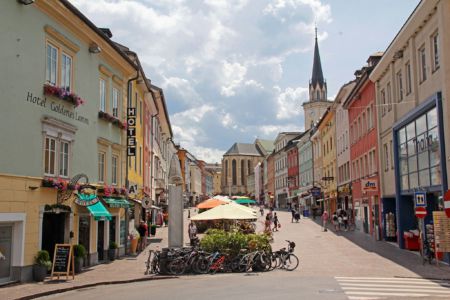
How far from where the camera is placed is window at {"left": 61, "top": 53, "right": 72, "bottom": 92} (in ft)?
60.1

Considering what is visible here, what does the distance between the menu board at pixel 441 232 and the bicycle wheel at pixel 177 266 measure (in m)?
9.35

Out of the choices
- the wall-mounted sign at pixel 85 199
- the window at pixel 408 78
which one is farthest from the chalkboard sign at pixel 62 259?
the window at pixel 408 78

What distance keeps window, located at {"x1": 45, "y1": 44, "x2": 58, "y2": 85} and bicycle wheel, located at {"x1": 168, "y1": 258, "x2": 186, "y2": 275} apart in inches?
286

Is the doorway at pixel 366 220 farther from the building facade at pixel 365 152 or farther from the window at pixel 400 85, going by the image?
the window at pixel 400 85

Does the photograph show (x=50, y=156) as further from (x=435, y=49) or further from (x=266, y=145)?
(x=266, y=145)

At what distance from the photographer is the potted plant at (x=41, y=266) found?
1594 centimetres

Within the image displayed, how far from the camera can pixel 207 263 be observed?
18406 millimetres

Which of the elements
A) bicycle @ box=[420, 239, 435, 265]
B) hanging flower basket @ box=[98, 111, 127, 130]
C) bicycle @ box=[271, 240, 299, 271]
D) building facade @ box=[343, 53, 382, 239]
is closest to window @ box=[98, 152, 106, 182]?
hanging flower basket @ box=[98, 111, 127, 130]

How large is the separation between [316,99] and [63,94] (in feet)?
312

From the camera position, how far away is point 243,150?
530 ft

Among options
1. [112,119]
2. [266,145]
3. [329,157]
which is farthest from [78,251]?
[266,145]

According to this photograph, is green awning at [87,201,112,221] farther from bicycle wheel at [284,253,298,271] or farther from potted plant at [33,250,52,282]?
bicycle wheel at [284,253,298,271]

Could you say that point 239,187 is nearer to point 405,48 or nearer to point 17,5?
point 405,48

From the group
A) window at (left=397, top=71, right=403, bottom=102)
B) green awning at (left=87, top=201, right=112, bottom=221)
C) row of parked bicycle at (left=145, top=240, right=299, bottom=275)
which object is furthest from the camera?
window at (left=397, top=71, right=403, bottom=102)
